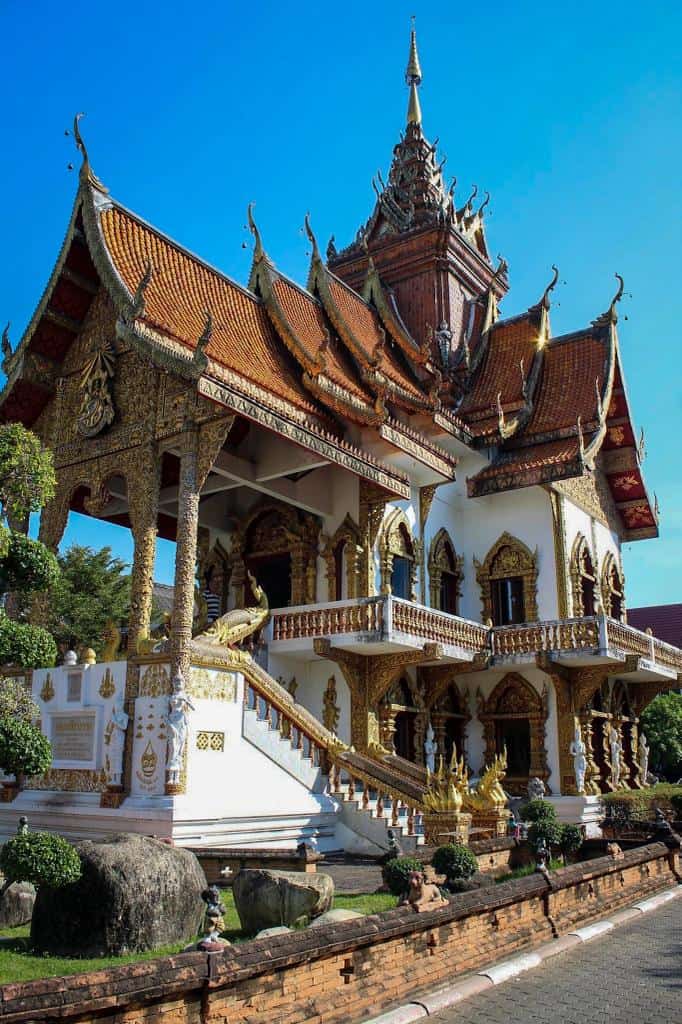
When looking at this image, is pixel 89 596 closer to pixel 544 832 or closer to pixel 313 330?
pixel 313 330

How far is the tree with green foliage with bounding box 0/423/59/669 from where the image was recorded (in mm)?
6766

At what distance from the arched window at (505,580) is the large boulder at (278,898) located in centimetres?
1045

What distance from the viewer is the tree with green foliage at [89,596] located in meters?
22.1

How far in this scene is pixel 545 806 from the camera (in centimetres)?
951

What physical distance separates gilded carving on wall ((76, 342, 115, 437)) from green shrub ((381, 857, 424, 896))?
7.73 meters

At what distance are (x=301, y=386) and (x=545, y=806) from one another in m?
7.29

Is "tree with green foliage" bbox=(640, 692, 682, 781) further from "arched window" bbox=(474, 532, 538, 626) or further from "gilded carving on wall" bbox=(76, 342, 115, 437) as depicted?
"gilded carving on wall" bbox=(76, 342, 115, 437)

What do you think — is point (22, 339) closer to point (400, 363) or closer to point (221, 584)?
point (221, 584)

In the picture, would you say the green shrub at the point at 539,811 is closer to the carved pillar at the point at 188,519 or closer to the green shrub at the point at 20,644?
the carved pillar at the point at 188,519

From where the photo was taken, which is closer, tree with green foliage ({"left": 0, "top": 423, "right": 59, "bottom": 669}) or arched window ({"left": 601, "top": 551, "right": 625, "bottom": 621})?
tree with green foliage ({"left": 0, "top": 423, "right": 59, "bottom": 669})

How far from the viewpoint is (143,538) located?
11344mm

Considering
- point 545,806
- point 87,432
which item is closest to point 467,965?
point 545,806

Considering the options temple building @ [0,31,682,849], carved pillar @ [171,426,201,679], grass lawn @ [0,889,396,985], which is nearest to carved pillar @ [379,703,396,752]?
temple building @ [0,31,682,849]

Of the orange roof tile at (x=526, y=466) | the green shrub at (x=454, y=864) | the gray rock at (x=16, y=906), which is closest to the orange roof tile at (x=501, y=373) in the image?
the orange roof tile at (x=526, y=466)
